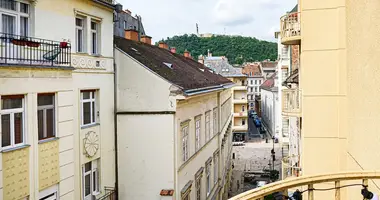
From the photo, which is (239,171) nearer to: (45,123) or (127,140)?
(127,140)

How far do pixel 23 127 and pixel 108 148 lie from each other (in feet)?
13.3

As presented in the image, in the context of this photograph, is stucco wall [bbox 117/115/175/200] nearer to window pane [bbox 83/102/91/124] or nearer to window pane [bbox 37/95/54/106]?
window pane [bbox 83/102/91/124]

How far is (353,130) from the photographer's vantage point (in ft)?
20.6

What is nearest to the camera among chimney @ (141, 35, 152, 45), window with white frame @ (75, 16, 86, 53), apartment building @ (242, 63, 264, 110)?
window with white frame @ (75, 16, 86, 53)

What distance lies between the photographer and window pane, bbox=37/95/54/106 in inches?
356

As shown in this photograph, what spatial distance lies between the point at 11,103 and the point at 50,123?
1378 mm

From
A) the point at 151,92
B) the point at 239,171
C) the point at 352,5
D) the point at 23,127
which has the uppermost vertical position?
the point at 352,5

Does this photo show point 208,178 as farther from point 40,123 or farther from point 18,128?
point 18,128

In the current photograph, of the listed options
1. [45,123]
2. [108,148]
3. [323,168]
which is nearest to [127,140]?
[108,148]

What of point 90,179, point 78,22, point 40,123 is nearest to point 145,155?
point 90,179

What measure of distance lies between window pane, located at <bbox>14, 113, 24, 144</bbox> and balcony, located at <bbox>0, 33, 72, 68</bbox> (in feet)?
3.82

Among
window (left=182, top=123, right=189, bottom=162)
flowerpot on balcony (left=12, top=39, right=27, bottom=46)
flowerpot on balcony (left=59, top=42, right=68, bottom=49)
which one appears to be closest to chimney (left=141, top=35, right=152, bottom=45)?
window (left=182, top=123, right=189, bottom=162)

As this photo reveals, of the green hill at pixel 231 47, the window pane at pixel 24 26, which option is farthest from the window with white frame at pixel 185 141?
the green hill at pixel 231 47

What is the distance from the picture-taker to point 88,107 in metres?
11.4
